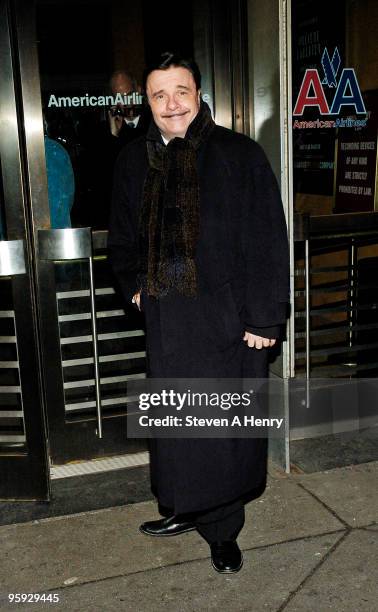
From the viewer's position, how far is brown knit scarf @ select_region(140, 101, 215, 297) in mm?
2914

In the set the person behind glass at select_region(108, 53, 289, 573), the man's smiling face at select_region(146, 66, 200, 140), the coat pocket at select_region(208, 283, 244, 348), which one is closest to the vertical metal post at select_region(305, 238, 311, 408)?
the person behind glass at select_region(108, 53, 289, 573)

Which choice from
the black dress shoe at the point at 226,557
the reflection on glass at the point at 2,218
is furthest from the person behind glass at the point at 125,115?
the black dress shoe at the point at 226,557

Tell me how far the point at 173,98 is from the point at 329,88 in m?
1.51

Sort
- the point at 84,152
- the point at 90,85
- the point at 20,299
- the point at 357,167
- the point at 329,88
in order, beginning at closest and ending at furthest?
the point at 20,299, the point at 90,85, the point at 84,152, the point at 329,88, the point at 357,167

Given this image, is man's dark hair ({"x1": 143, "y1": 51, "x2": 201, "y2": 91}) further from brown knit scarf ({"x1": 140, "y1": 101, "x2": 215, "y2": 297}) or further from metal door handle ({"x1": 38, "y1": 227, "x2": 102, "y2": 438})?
metal door handle ({"x1": 38, "y1": 227, "x2": 102, "y2": 438})

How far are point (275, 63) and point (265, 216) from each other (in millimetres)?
1019

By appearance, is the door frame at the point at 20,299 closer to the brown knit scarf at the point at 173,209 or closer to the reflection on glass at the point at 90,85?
the reflection on glass at the point at 90,85

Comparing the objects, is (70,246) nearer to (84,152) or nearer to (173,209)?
(84,152)

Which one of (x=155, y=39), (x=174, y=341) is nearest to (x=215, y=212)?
(x=174, y=341)

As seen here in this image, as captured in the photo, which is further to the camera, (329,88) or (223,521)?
(329,88)

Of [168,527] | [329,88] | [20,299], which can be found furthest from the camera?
[329,88]

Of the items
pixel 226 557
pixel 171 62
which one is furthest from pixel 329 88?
pixel 226 557

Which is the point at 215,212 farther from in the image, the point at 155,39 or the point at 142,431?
the point at 142,431

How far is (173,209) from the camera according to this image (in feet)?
9.59
